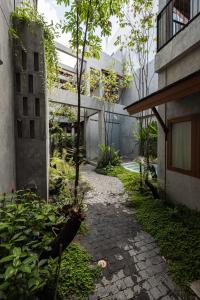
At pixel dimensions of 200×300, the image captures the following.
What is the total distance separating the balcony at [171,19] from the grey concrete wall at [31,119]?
11.4 feet

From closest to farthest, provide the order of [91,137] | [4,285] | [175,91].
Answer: [4,285]
[175,91]
[91,137]

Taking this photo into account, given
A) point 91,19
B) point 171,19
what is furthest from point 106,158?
point 91,19

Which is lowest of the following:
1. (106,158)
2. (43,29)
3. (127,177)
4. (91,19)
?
(127,177)

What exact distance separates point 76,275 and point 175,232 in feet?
6.82

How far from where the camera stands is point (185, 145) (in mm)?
4391

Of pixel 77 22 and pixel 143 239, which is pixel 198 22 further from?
pixel 143 239

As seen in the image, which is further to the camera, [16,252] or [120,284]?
[120,284]

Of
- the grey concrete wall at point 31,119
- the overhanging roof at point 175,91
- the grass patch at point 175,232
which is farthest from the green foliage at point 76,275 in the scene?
the overhanging roof at point 175,91

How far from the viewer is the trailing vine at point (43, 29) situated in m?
3.65

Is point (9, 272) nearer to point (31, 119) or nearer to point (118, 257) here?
point (118, 257)

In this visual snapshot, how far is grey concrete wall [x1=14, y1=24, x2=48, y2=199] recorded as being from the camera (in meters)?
3.91

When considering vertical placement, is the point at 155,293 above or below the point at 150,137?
below

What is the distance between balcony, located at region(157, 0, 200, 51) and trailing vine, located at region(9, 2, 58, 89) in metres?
3.04

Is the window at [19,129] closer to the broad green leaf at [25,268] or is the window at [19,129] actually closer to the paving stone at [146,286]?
the broad green leaf at [25,268]
